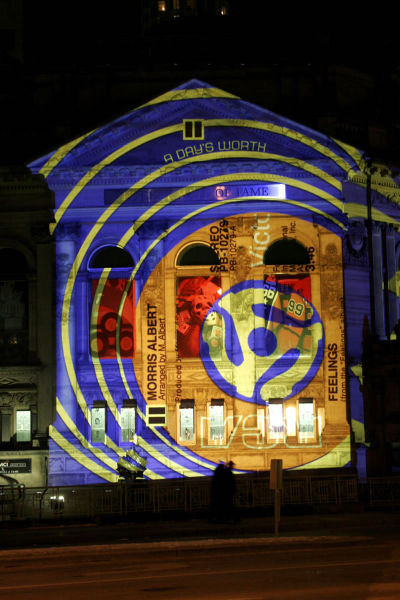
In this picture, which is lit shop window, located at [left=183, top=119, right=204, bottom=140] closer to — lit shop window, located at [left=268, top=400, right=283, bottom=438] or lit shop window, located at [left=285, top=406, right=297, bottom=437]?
lit shop window, located at [left=268, top=400, right=283, bottom=438]

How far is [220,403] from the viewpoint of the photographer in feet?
134

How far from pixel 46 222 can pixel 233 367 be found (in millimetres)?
10595

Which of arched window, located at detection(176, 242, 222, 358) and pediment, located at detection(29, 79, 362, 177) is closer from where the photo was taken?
pediment, located at detection(29, 79, 362, 177)

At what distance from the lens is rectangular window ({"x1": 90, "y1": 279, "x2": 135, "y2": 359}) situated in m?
41.3

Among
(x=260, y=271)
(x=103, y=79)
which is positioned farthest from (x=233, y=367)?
(x=103, y=79)

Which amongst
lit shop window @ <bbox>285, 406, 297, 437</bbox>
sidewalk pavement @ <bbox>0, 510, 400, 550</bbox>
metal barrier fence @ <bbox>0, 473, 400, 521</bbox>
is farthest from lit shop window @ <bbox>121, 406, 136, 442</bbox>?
sidewalk pavement @ <bbox>0, 510, 400, 550</bbox>

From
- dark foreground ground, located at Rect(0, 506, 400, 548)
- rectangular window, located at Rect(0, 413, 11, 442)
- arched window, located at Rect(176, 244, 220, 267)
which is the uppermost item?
arched window, located at Rect(176, 244, 220, 267)

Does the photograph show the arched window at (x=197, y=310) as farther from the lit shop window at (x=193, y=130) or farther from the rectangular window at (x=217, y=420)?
the lit shop window at (x=193, y=130)

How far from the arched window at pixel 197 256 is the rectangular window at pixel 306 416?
731 centimetres

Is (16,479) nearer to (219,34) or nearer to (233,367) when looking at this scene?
(233,367)

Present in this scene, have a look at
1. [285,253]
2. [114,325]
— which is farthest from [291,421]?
[114,325]

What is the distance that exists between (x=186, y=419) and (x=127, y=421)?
2580mm

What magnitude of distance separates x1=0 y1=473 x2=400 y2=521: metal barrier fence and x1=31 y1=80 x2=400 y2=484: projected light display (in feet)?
20.2

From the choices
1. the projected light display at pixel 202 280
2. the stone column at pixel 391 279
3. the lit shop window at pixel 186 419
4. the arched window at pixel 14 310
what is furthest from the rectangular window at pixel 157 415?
the stone column at pixel 391 279
